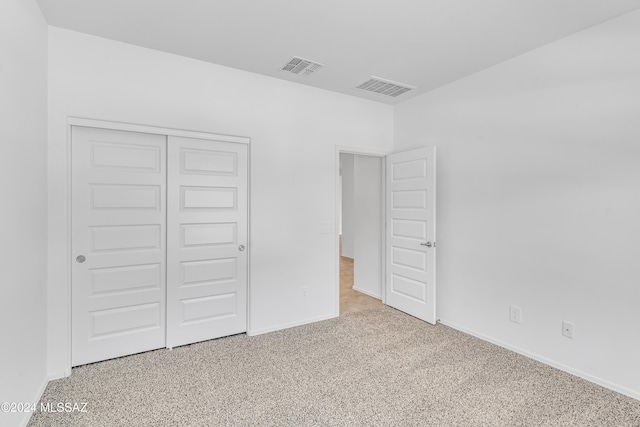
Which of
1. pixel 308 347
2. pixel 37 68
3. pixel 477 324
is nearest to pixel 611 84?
pixel 477 324

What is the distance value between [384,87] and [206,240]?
8.71 ft

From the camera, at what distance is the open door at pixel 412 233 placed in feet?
11.5

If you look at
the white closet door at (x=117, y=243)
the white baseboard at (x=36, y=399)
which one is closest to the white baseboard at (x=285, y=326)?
the white closet door at (x=117, y=243)

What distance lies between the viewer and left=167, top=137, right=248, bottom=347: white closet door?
2.91 meters

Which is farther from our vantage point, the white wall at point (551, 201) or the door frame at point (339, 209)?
the door frame at point (339, 209)

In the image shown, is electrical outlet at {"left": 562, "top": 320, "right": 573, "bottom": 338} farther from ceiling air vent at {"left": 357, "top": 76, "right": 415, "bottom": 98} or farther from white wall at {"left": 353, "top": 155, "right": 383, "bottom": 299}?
ceiling air vent at {"left": 357, "top": 76, "right": 415, "bottom": 98}

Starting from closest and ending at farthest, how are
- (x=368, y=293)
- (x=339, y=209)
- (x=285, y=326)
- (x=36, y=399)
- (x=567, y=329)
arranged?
1. (x=36, y=399)
2. (x=567, y=329)
3. (x=285, y=326)
4. (x=339, y=209)
5. (x=368, y=293)

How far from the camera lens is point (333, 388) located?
2.27 m

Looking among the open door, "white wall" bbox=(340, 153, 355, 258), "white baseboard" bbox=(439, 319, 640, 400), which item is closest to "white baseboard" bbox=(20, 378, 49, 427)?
the open door

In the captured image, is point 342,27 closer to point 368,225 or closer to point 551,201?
point 551,201

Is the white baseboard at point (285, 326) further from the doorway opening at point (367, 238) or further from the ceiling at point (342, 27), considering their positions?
the ceiling at point (342, 27)

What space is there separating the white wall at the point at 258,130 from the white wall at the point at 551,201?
4.37 feet

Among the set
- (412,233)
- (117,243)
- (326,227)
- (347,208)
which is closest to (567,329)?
(412,233)

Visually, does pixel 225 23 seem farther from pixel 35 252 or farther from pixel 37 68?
pixel 35 252
